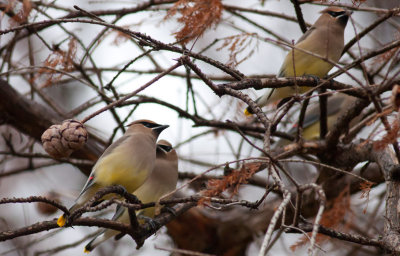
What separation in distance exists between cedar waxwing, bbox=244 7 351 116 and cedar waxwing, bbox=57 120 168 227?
2.99ft

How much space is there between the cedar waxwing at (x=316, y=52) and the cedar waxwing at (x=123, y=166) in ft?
2.99

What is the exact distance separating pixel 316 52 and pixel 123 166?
1695 millimetres

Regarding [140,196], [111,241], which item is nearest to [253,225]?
[140,196]

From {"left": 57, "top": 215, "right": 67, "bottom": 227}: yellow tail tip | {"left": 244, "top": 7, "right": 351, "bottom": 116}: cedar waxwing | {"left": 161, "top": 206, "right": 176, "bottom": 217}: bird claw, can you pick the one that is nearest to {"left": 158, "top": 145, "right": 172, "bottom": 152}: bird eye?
{"left": 161, "top": 206, "right": 176, "bottom": 217}: bird claw

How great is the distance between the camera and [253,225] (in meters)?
5.27

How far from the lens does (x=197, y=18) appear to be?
2945 millimetres

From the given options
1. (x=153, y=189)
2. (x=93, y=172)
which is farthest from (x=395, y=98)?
(x=153, y=189)

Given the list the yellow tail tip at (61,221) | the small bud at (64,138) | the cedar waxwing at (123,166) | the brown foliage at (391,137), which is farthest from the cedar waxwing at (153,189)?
the brown foliage at (391,137)

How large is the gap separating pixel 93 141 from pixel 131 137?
3.68 feet

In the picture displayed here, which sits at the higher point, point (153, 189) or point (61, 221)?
point (61, 221)

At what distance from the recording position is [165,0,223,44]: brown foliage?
2.89 metres

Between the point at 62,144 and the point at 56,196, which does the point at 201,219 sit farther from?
the point at 62,144

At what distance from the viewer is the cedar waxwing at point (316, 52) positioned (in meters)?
4.09

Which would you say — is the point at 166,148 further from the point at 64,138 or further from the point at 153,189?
the point at 64,138
